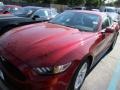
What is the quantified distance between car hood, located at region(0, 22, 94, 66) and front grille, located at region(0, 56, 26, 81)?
166 mm

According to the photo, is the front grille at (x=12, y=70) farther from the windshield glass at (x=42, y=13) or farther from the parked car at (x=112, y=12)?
the parked car at (x=112, y=12)

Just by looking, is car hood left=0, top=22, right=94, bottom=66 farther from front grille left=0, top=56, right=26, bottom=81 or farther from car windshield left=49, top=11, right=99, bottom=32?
car windshield left=49, top=11, right=99, bottom=32

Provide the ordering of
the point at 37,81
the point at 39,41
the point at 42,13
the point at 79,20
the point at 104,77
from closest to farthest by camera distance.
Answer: the point at 37,81 < the point at 39,41 < the point at 104,77 < the point at 79,20 < the point at 42,13

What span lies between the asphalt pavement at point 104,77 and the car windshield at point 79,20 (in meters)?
1.16

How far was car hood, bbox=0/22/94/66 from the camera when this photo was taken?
332cm

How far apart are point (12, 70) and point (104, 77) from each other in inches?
106

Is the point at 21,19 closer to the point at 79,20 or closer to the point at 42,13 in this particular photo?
the point at 42,13

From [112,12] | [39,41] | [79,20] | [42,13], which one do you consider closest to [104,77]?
[79,20]

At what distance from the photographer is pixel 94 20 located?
5258mm

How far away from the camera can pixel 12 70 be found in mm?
3188

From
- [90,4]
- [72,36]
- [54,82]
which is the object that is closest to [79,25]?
[72,36]

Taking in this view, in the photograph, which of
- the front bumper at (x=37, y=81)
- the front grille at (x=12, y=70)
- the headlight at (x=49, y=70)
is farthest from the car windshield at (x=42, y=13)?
the headlight at (x=49, y=70)

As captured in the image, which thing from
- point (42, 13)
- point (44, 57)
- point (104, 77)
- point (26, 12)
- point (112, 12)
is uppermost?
point (44, 57)

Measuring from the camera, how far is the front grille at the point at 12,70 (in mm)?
3082
